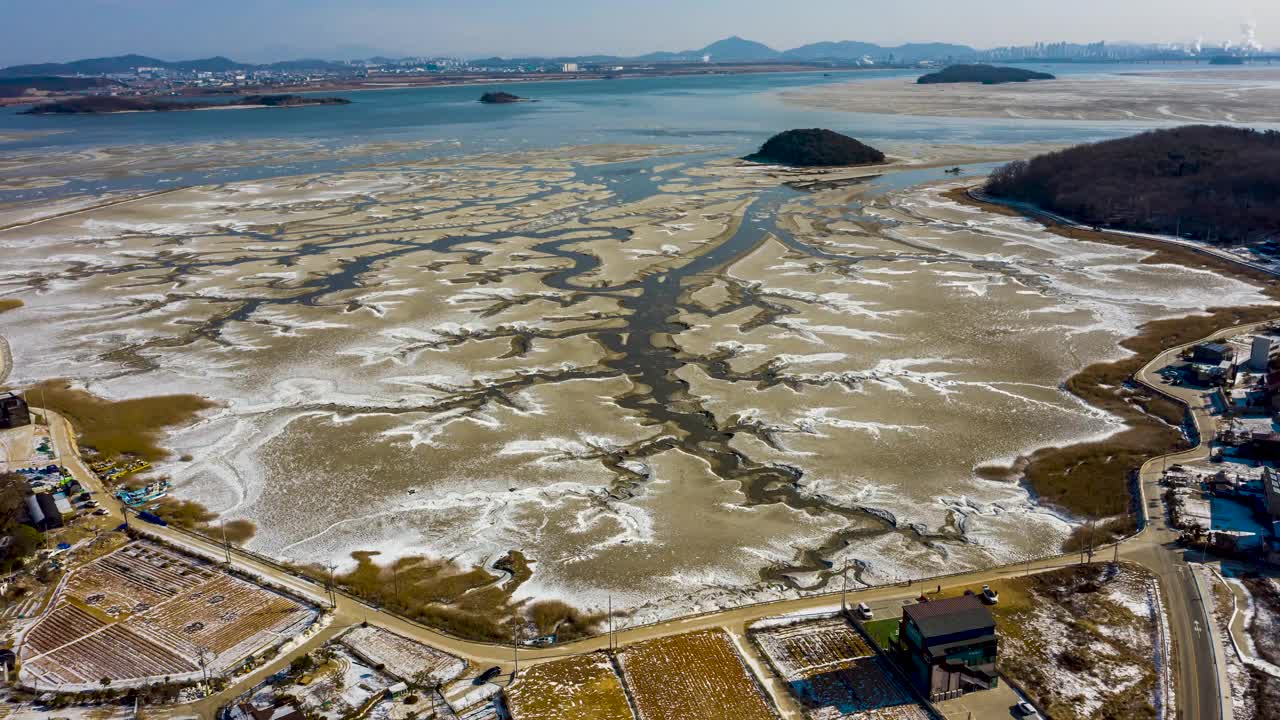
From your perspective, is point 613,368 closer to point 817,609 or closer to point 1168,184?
point 817,609

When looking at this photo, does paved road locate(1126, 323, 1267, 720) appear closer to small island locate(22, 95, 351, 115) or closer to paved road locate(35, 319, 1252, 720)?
paved road locate(35, 319, 1252, 720)

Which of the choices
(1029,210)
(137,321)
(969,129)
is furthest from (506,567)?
(969,129)

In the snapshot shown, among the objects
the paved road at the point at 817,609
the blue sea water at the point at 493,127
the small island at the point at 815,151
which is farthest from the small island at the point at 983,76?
the paved road at the point at 817,609

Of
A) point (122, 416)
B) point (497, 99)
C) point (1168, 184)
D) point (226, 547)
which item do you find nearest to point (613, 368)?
point (226, 547)

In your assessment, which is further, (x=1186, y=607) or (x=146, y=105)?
(x=146, y=105)

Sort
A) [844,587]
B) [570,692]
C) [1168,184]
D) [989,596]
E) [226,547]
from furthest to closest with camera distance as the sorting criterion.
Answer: [1168,184] → [226,547] → [844,587] → [989,596] → [570,692]

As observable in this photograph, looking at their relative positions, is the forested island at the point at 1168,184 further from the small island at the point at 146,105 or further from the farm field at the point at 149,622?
the small island at the point at 146,105

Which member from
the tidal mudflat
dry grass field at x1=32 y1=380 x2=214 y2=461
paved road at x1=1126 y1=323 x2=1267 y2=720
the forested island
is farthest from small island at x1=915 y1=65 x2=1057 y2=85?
dry grass field at x1=32 y1=380 x2=214 y2=461
